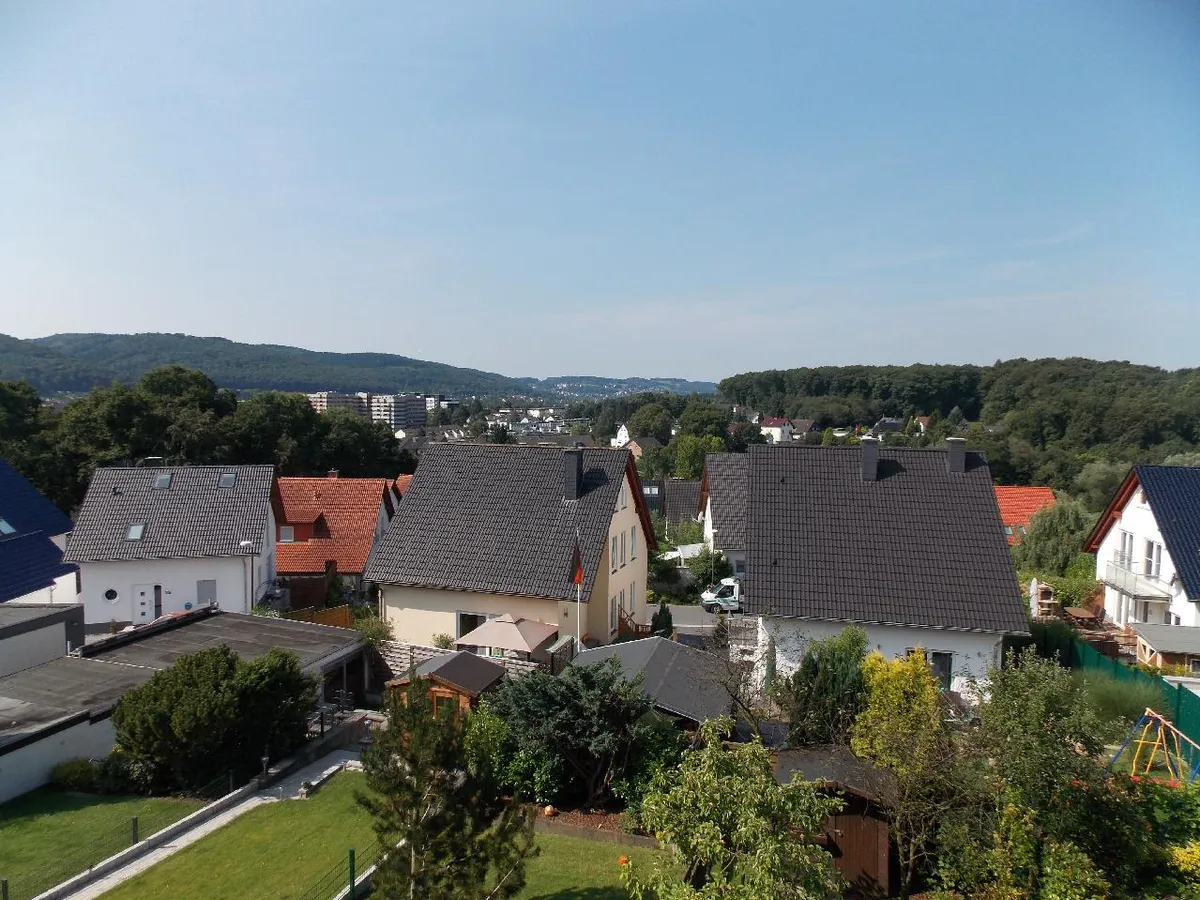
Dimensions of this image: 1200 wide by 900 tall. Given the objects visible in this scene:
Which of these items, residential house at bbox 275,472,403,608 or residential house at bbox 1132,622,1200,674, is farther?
residential house at bbox 275,472,403,608

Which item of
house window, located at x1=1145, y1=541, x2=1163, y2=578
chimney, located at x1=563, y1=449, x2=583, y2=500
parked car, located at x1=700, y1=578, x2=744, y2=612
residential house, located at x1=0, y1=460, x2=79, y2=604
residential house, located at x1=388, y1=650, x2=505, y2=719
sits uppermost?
chimney, located at x1=563, y1=449, x2=583, y2=500

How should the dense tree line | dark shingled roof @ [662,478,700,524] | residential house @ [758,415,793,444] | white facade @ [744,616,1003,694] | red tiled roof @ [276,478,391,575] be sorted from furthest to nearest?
residential house @ [758,415,793,444], dark shingled roof @ [662,478,700,524], the dense tree line, red tiled roof @ [276,478,391,575], white facade @ [744,616,1003,694]

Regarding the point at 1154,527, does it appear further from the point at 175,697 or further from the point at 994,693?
the point at 175,697

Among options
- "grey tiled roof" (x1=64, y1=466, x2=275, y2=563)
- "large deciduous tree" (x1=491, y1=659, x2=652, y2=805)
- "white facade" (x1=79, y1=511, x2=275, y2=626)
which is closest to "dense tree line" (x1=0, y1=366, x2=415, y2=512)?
"grey tiled roof" (x1=64, y1=466, x2=275, y2=563)

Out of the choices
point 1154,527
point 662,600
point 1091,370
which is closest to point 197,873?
point 662,600

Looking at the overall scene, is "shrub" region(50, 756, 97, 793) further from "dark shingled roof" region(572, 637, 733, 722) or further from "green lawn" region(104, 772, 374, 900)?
"dark shingled roof" region(572, 637, 733, 722)

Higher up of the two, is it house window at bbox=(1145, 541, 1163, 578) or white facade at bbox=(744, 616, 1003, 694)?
house window at bbox=(1145, 541, 1163, 578)

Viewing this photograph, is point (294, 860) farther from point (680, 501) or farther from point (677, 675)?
point (680, 501)

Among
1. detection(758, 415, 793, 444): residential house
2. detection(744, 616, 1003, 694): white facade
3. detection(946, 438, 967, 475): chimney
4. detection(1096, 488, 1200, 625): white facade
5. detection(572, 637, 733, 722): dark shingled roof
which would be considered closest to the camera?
detection(572, 637, 733, 722): dark shingled roof
